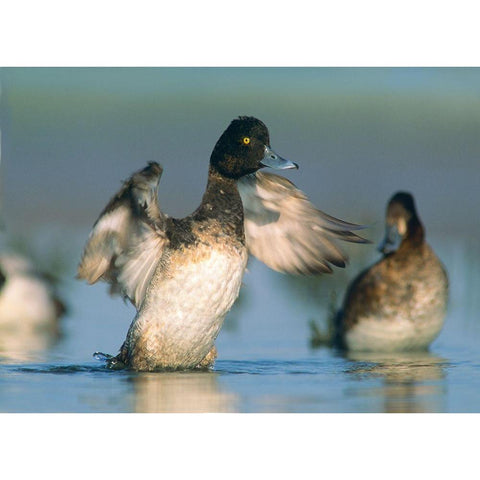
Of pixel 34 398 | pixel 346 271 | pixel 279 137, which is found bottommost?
pixel 34 398

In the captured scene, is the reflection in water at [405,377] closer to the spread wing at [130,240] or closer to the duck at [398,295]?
the duck at [398,295]

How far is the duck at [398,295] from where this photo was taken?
25.1 feet

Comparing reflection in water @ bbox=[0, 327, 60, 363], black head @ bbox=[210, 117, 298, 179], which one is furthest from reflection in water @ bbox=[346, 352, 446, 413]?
reflection in water @ bbox=[0, 327, 60, 363]

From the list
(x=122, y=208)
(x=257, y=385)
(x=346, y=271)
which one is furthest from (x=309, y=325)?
(x=122, y=208)

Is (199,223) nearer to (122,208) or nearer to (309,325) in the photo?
(122,208)

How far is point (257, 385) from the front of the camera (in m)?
6.42

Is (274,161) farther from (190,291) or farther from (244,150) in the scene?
(190,291)

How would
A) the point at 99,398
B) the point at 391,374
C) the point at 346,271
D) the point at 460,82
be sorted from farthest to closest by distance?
the point at 346,271 < the point at 460,82 < the point at 391,374 < the point at 99,398

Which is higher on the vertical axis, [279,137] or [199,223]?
[279,137]

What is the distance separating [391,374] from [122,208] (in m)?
1.63

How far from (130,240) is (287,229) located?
95 cm

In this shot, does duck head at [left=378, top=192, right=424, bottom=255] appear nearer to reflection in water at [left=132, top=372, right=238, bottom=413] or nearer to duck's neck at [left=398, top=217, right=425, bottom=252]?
duck's neck at [left=398, top=217, right=425, bottom=252]

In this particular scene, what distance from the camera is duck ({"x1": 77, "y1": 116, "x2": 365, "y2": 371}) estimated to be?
6.24 metres

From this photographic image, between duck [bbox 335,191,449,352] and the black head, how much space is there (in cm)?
155
